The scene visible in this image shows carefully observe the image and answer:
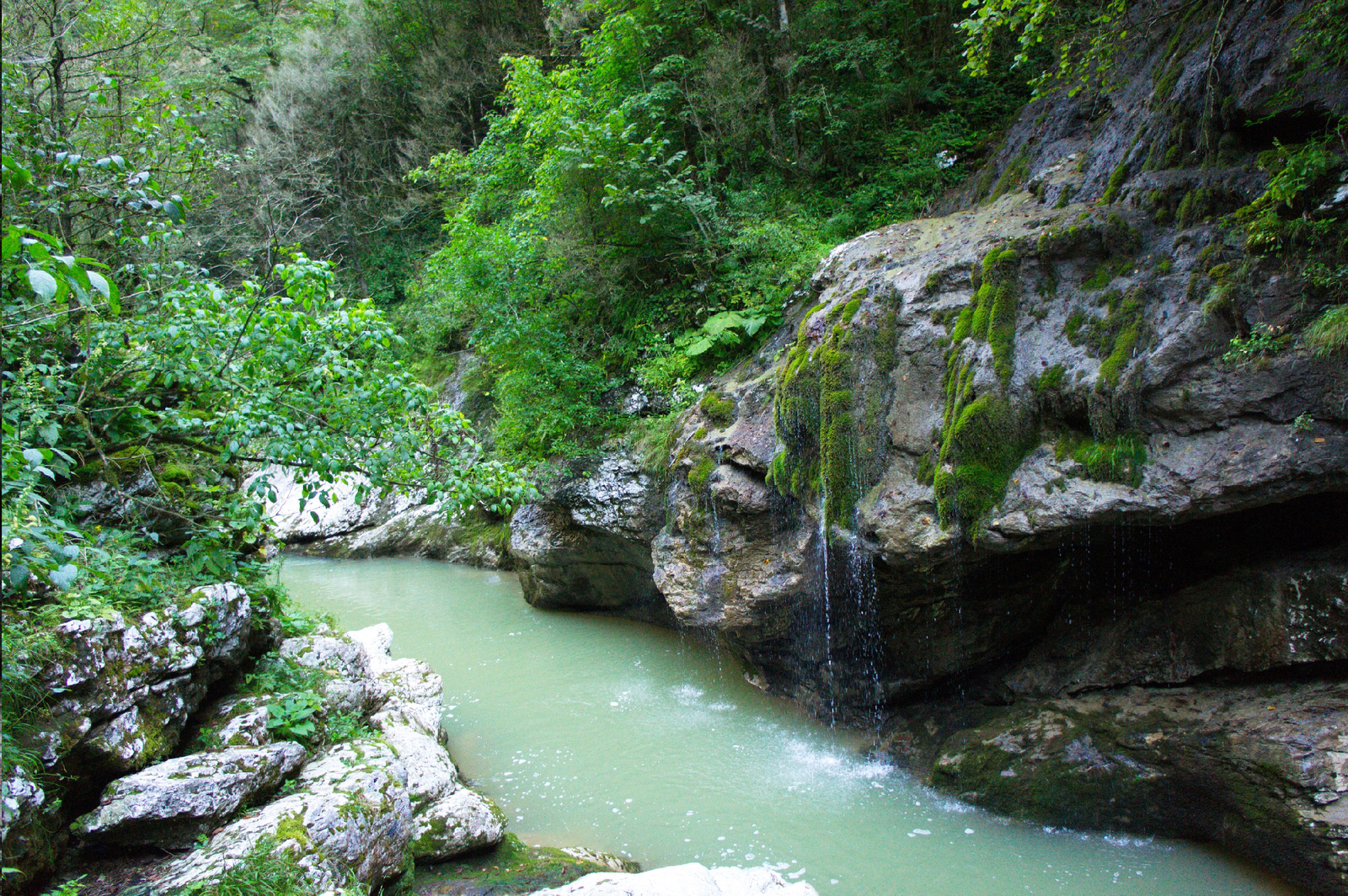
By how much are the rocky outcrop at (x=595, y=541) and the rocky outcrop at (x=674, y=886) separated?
5323 mm

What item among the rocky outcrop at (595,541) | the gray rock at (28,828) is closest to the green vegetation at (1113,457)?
the rocky outcrop at (595,541)

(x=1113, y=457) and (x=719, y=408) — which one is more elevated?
(x=719, y=408)

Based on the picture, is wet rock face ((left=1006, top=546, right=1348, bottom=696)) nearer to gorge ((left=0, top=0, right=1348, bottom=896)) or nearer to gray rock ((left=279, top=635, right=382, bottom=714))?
gorge ((left=0, top=0, right=1348, bottom=896))

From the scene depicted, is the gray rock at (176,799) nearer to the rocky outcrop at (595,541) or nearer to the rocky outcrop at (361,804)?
the rocky outcrop at (361,804)

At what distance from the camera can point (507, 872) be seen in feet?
15.7

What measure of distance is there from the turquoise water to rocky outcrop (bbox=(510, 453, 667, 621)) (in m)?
0.66

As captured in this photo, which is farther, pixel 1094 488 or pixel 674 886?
pixel 1094 488

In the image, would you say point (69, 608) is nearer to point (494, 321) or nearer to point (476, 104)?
point (494, 321)

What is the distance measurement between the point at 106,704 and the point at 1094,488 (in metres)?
6.30

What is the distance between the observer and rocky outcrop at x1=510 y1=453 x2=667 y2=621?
31.3 feet

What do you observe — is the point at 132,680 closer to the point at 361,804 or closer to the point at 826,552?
the point at 361,804

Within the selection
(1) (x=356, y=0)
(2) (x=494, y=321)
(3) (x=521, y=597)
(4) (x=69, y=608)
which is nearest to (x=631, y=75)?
(2) (x=494, y=321)

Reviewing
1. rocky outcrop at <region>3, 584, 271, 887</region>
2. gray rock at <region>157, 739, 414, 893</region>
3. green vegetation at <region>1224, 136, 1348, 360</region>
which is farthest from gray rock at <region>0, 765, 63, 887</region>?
green vegetation at <region>1224, 136, 1348, 360</region>

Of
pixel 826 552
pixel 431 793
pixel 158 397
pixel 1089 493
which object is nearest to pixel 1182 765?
pixel 1089 493
